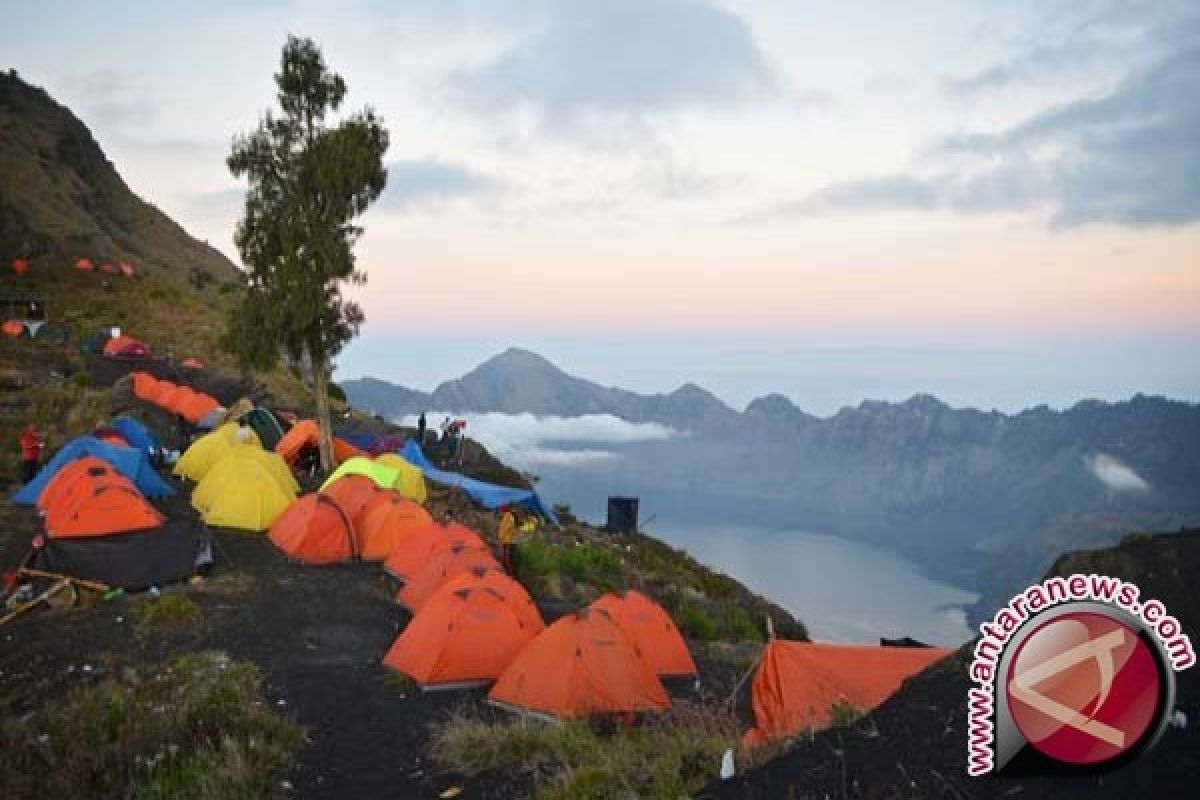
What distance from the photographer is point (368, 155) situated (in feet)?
81.3

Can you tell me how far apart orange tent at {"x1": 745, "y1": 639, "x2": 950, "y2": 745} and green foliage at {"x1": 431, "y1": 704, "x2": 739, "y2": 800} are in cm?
116

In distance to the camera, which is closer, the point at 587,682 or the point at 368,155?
the point at 587,682

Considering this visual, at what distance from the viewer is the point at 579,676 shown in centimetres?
1100

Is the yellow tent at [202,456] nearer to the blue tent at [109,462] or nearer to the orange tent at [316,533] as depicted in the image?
the blue tent at [109,462]

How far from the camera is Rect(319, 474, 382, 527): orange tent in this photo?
64.5 ft

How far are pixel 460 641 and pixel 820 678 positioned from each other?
507 cm

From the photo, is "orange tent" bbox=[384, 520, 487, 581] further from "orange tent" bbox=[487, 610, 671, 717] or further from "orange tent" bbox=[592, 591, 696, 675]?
"orange tent" bbox=[487, 610, 671, 717]

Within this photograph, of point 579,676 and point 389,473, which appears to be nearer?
point 579,676

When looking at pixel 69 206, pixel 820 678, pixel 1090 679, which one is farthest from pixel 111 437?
pixel 69 206

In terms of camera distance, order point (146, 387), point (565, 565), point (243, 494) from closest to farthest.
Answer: point (243, 494) → point (565, 565) → point (146, 387)

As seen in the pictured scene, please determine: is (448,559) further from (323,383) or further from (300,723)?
(323,383)

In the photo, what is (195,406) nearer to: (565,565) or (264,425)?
(264,425)

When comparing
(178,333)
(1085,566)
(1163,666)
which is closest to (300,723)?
(1085,566)

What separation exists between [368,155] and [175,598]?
49.3 feet
